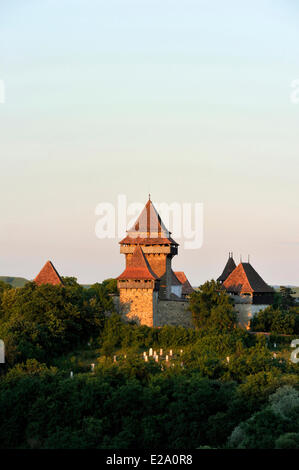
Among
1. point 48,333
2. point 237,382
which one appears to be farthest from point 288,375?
point 48,333

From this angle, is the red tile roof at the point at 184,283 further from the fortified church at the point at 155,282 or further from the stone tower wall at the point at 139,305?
the stone tower wall at the point at 139,305

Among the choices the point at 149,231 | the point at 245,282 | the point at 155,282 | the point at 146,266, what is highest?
the point at 149,231

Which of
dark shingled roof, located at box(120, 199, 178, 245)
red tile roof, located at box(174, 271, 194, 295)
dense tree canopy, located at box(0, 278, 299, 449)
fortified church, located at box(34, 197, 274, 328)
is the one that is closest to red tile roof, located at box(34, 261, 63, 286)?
fortified church, located at box(34, 197, 274, 328)

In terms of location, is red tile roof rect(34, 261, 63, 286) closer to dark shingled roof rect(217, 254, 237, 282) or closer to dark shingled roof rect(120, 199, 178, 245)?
dark shingled roof rect(120, 199, 178, 245)

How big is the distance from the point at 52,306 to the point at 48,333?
1949 millimetres

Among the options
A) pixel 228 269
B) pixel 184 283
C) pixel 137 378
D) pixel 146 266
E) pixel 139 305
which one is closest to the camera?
pixel 137 378

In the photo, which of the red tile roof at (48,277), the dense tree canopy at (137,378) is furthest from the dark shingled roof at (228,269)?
the red tile roof at (48,277)

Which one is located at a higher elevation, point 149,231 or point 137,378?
point 149,231

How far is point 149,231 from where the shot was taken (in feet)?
187

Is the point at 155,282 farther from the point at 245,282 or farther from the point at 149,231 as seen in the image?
the point at 245,282

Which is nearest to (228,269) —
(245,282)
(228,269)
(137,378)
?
(228,269)

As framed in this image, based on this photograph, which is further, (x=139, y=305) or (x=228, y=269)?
(x=228, y=269)

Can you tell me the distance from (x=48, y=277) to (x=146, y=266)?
20.1 ft

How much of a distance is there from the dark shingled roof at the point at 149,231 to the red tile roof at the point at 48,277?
482 centimetres
